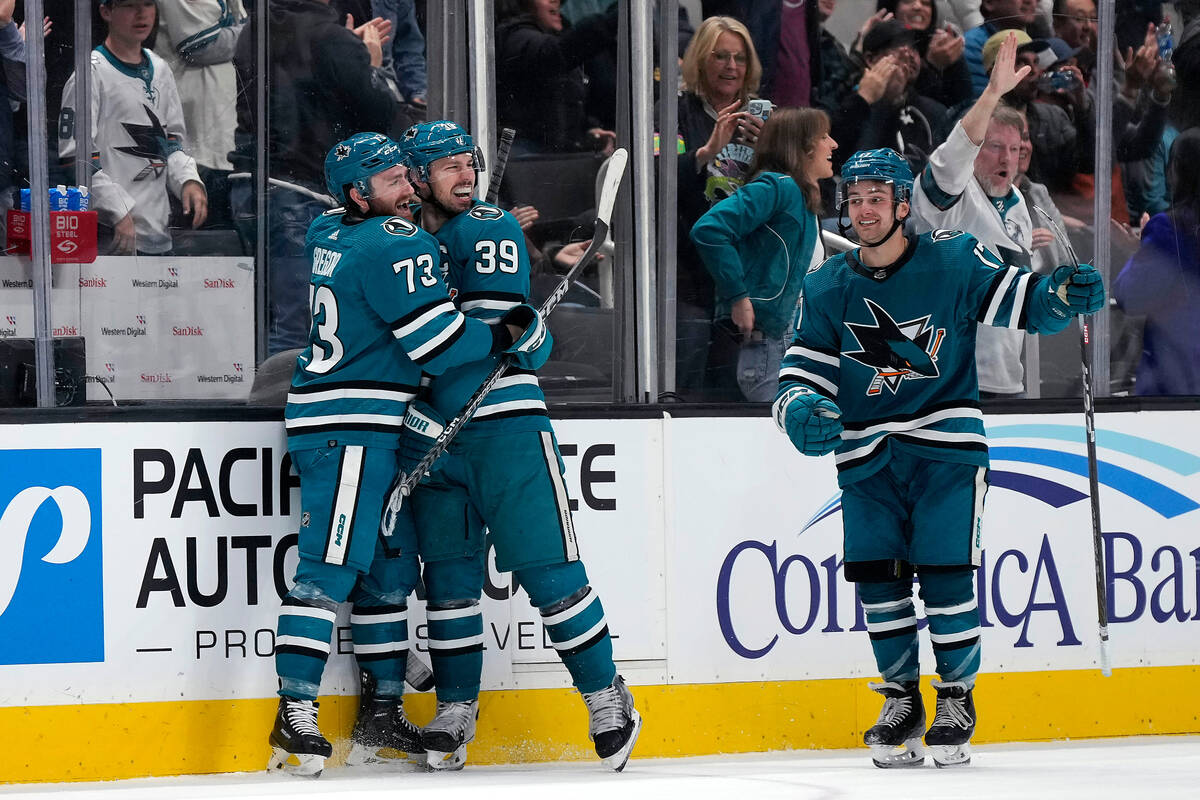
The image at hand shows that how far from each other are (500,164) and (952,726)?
1.70 metres

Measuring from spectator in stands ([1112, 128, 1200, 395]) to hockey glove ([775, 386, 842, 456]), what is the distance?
4.63 feet

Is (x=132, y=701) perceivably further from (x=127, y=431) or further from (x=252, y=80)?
(x=252, y=80)

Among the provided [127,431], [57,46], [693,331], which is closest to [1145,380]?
[693,331]

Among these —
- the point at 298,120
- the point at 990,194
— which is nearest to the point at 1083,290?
the point at 990,194

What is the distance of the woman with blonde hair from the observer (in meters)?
3.98

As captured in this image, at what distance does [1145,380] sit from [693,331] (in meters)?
1.35

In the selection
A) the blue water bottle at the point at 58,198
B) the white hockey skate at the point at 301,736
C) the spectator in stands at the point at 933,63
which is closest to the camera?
the white hockey skate at the point at 301,736

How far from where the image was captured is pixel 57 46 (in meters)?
3.61

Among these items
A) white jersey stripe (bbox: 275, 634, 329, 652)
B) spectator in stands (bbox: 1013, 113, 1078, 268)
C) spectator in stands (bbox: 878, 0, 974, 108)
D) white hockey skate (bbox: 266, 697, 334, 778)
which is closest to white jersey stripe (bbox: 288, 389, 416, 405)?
white jersey stripe (bbox: 275, 634, 329, 652)

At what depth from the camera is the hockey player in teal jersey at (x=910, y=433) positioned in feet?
11.0

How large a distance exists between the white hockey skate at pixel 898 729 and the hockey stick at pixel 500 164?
4.88 feet

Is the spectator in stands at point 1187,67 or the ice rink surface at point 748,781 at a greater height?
the spectator in stands at point 1187,67

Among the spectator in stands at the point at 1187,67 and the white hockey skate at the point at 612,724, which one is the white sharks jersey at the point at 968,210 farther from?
the white hockey skate at the point at 612,724

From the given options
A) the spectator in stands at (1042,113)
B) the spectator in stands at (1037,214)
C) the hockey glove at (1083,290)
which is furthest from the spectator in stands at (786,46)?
the hockey glove at (1083,290)
